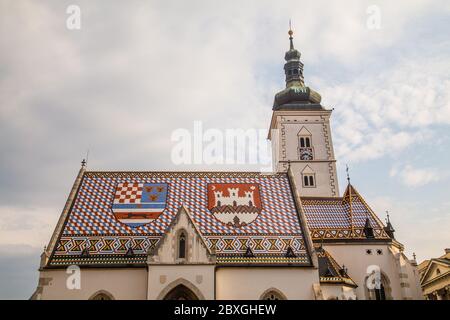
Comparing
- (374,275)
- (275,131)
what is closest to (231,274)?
(374,275)

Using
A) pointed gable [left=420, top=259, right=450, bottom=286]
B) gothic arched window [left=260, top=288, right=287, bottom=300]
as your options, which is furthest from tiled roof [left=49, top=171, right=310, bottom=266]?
pointed gable [left=420, top=259, right=450, bottom=286]

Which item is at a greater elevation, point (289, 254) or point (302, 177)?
point (302, 177)

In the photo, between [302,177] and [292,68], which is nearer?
[302,177]

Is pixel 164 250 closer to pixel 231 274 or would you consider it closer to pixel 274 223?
pixel 231 274

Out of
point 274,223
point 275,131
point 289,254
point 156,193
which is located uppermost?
point 275,131

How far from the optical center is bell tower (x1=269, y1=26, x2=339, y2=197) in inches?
1686

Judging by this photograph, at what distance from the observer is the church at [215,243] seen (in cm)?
2378

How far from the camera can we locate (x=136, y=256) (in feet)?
81.7

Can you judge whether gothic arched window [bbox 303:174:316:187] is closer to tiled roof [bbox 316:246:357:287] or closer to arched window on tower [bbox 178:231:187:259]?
tiled roof [bbox 316:246:357:287]

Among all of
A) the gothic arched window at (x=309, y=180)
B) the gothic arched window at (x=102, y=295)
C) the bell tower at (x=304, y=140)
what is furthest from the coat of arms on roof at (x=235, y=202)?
the bell tower at (x=304, y=140)

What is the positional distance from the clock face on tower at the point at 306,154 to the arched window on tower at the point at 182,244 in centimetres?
2307

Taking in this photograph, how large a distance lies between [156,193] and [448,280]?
1302 inches

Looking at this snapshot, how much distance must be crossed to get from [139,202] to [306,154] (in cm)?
2175
